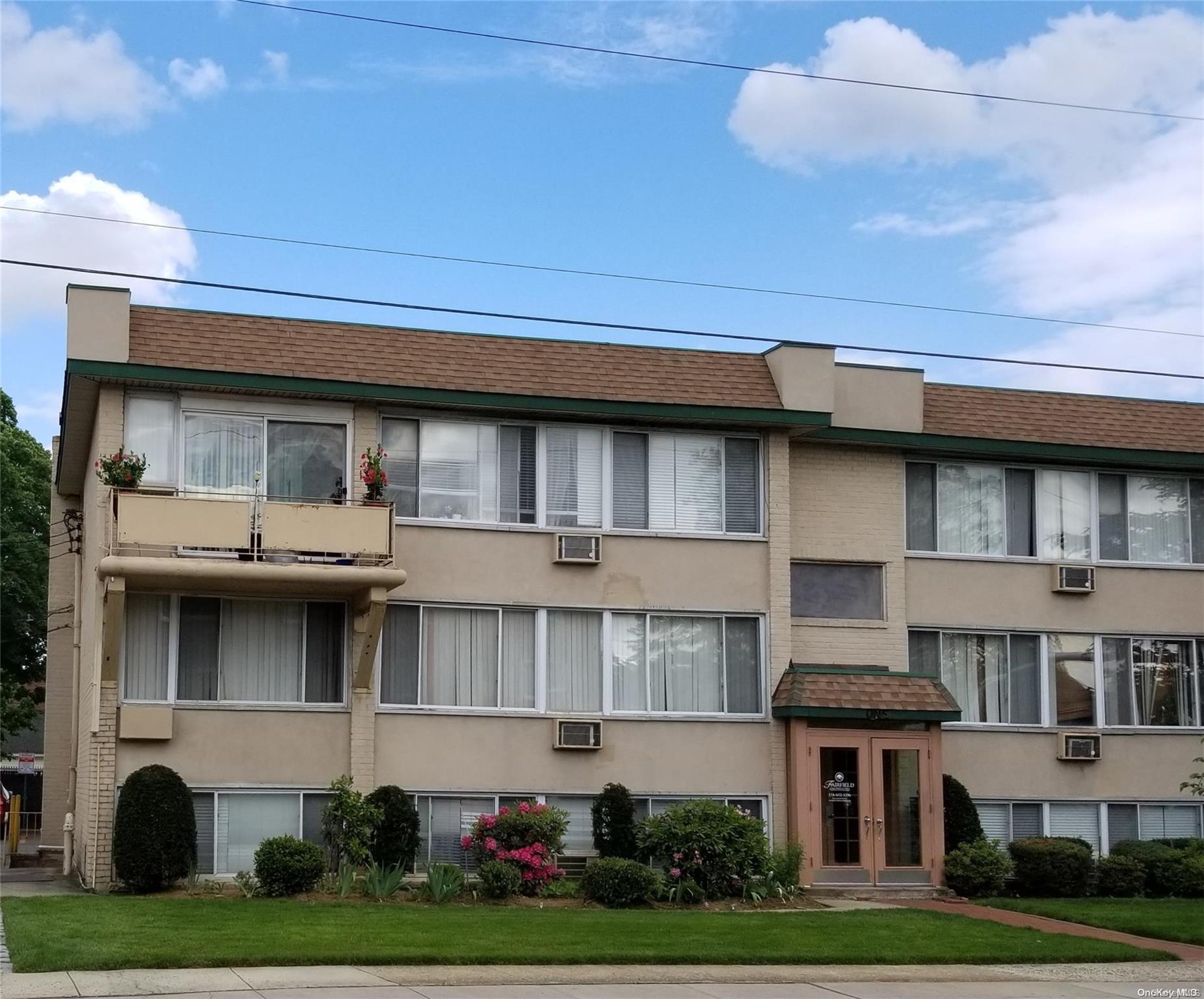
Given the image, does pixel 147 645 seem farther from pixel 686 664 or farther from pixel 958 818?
pixel 958 818

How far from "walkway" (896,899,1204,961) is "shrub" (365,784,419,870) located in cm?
696

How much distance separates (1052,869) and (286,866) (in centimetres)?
1165

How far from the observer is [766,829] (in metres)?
24.0

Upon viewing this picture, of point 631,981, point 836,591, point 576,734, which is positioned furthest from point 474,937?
point 836,591

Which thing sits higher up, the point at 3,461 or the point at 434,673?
the point at 3,461

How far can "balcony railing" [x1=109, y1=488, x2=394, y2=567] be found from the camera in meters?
20.8

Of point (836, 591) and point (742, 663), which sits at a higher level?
point (836, 591)

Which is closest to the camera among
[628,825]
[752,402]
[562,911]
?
[562,911]

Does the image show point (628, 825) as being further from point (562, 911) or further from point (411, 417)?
point (411, 417)

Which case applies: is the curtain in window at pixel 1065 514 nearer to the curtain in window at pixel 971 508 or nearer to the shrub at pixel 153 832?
the curtain in window at pixel 971 508

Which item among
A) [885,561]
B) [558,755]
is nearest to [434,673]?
[558,755]

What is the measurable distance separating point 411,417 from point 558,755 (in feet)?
17.9

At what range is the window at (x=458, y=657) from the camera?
22.9m

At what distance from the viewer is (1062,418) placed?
88.1 ft
